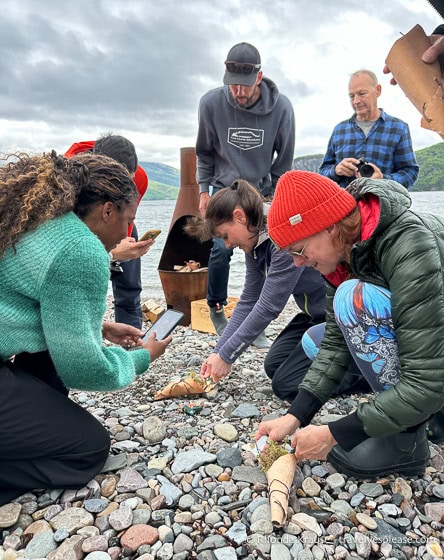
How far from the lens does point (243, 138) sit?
4.56m

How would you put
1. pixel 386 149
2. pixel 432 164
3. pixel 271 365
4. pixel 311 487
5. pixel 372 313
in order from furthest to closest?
1. pixel 432 164
2. pixel 386 149
3. pixel 271 365
4. pixel 311 487
5. pixel 372 313

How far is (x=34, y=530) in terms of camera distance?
1.92 m

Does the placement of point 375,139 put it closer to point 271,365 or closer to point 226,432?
point 271,365

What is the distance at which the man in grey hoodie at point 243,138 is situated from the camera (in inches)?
177

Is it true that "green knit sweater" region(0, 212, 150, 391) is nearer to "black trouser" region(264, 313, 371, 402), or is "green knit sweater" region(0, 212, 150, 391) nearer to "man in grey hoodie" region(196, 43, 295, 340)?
"black trouser" region(264, 313, 371, 402)

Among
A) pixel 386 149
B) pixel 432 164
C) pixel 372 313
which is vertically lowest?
pixel 372 313

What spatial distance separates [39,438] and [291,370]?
1.55 metres

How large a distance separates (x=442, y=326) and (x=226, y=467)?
1188 millimetres

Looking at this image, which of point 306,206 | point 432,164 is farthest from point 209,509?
point 432,164

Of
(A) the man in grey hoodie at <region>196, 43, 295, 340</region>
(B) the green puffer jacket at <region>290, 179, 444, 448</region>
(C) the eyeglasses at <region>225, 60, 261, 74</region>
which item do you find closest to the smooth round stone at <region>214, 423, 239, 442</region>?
(B) the green puffer jacket at <region>290, 179, 444, 448</region>

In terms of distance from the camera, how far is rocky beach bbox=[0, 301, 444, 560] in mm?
1794

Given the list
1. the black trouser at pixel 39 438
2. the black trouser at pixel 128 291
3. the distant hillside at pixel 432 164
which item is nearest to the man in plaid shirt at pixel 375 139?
the black trouser at pixel 128 291

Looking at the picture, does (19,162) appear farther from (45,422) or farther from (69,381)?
(45,422)

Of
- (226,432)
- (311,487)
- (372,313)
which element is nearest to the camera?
(372,313)
